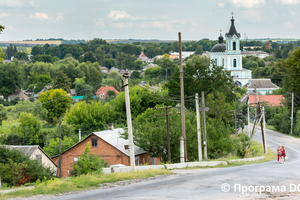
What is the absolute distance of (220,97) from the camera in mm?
52625

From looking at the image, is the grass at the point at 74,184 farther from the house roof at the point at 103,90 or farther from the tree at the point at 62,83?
the house roof at the point at 103,90

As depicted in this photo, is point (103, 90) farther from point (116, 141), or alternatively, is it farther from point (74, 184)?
point (74, 184)

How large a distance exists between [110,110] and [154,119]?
70.4ft

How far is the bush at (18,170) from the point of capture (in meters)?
24.1

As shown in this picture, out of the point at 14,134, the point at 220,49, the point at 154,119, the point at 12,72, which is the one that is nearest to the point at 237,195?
the point at 154,119

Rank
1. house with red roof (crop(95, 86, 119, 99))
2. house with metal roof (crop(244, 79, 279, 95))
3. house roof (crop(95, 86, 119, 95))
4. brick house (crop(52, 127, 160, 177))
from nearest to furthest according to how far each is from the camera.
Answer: brick house (crop(52, 127, 160, 177)) → house with metal roof (crop(244, 79, 279, 95)) → house with red roof (crop(95, 86, 119, 99)) → house roof (crop(95, 86, 119, 95))

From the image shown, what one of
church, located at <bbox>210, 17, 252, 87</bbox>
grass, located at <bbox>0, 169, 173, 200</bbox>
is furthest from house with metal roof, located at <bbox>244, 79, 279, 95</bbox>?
grass, located at <bbox>0, 169, 173, 200</bbox>

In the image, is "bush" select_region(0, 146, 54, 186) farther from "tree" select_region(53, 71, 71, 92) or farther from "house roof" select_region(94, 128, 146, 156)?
"tree" select_region(53, 71, 71, 92)

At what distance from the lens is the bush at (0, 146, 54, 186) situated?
24.1 m

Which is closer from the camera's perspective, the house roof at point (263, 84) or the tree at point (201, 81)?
the tree at point (201, 81)

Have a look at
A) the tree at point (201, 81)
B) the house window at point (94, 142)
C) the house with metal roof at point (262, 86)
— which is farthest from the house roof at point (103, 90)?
the house window at point (94, 142)

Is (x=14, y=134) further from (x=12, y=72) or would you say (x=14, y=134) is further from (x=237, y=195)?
(x=12, y=72)

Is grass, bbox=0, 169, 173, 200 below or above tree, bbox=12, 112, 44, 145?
above

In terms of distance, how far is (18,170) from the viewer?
24.9 metres
